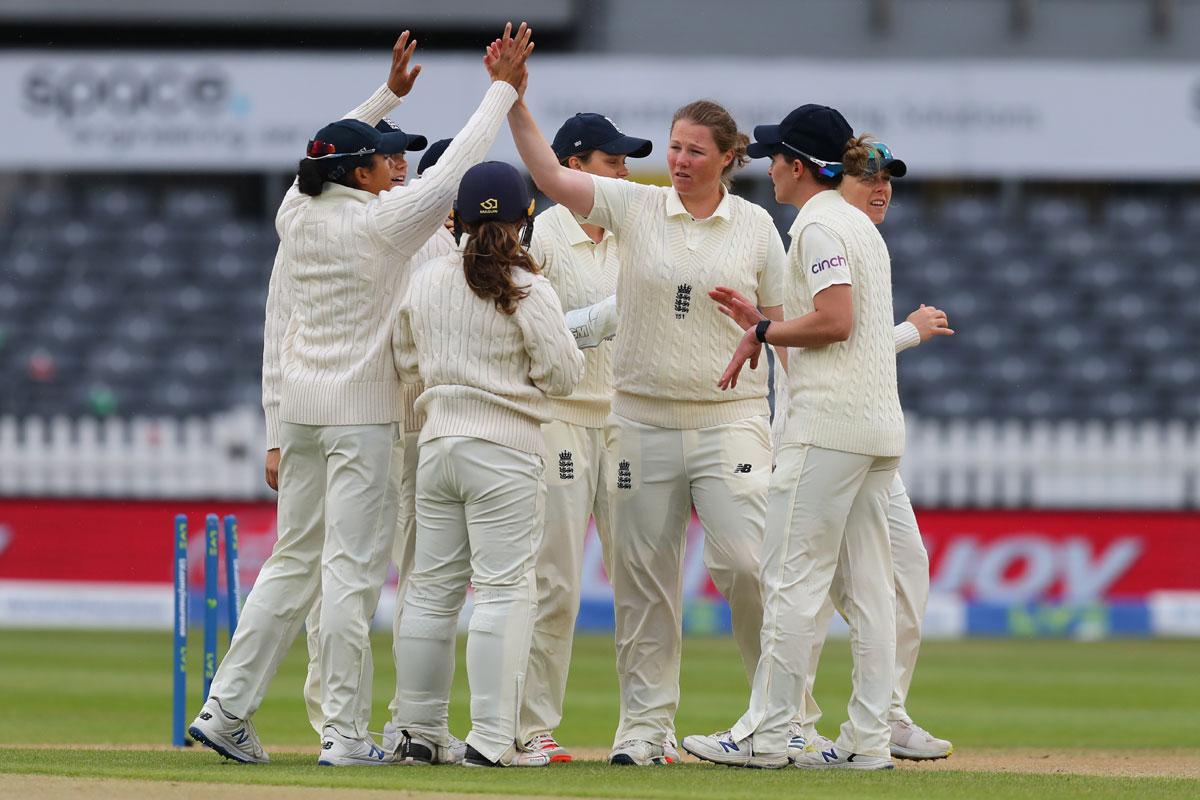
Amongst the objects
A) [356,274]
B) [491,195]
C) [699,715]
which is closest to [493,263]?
[491,195]

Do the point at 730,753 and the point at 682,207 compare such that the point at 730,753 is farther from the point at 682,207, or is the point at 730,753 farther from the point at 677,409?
the point at 682,207

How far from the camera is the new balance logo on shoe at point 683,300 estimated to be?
7.08 m

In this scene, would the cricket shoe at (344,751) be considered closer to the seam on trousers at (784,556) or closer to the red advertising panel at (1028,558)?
the seam on trousers at (784,556)

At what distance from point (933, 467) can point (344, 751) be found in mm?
11116

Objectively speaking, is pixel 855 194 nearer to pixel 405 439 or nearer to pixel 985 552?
pixel 405 439

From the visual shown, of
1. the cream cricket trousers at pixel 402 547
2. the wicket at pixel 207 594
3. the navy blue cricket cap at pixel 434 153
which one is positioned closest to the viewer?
the cream cricket trousers at pixel 402 547

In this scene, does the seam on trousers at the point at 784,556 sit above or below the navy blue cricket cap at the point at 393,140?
below

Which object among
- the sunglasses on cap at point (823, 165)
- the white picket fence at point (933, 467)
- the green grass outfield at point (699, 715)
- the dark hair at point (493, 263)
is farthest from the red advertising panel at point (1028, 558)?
the dark hair at point (493, 263)

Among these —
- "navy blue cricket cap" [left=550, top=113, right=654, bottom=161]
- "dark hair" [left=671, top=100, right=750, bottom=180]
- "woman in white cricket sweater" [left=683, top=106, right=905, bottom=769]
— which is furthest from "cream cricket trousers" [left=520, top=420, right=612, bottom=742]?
"dark hair" [left=671, top=100, right=750, bottom=180]

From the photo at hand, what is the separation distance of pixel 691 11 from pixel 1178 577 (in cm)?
989

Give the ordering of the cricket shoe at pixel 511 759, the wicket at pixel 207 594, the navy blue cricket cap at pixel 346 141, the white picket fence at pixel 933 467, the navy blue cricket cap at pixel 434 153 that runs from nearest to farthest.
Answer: the cricket shoe at pixel 511 759 < the navy blue cricket cap at pixel 346 141 < the navy blue cricket cap at pixel 434 153 < the wicket at pixel 207 594 < the white picket fence at pixel 933 467

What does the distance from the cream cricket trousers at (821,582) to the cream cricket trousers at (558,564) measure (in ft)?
2.90

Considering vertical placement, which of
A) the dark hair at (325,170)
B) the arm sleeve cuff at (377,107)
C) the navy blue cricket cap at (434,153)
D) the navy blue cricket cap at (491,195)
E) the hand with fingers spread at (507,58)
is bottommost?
the navy blue cricket cap at (491,195)

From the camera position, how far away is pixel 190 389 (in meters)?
20.3
